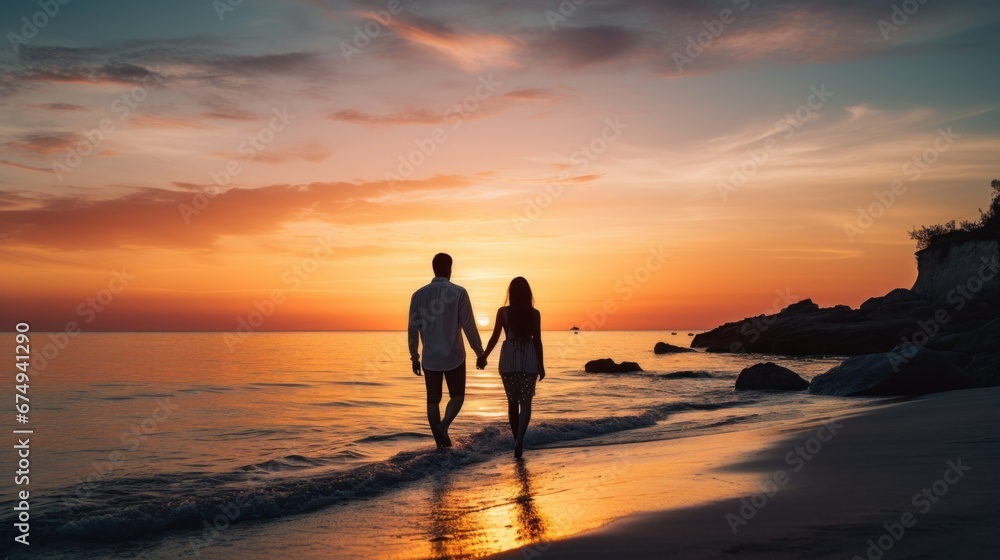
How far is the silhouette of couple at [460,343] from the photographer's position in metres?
10.2

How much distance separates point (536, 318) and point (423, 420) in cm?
672

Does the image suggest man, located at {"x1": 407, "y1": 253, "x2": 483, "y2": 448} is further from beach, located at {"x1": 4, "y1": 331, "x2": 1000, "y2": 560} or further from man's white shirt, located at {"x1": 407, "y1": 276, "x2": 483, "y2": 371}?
beach, located at {"x1": 4, "y1": 331, "x2": 1000, "y2": 560}

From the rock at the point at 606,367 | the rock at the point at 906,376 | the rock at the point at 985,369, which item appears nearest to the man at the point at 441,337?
the rock at the point at 906,376

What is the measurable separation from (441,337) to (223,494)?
12.9 ft

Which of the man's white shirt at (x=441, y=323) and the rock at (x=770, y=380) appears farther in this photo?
the rock at (x=770, y=380)

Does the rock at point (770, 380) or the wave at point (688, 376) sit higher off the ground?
the rock at point (770, 380)

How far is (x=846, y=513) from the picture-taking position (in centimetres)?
452

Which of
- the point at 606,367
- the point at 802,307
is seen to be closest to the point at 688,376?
the point at 606,367

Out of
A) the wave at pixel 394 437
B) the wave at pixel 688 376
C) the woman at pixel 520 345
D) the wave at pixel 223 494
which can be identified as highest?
the woman at pixel 520 345

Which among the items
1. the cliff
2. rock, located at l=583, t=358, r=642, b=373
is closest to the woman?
rock, located at l=583, t=358, r=642, b=373

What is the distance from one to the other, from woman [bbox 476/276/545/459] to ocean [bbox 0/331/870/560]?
1.04 m

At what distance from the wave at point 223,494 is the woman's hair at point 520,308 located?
224cm

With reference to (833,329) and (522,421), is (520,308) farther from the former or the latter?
(833,329)

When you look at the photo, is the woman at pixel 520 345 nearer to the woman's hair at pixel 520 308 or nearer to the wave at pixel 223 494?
the woman's hair at pixel 520 308
